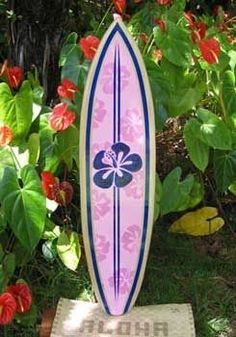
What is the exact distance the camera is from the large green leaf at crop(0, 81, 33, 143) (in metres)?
2.48

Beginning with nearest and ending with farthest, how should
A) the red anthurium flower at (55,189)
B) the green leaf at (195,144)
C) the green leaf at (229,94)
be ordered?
the red anthurium flower at (55,189) → the green leaf at (195,144) → the green leaf at (229,94)

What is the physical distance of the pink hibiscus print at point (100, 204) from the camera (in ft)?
8.01

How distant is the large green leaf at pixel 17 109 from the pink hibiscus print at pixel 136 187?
371 millimetres

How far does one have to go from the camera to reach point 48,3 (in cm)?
295

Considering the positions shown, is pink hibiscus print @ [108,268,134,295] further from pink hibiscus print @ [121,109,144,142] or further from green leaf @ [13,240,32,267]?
pink hibiscus print @ [121,109,144,142]

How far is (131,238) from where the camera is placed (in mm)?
2479

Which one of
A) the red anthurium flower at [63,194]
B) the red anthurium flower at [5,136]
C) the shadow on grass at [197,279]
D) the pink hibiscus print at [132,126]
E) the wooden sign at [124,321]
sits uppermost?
the red anthurium flower at [5,136]

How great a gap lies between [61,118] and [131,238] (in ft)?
1.41

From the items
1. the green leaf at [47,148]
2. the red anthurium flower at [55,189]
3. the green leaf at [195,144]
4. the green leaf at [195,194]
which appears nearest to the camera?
the red anthurium flower at [55,189]

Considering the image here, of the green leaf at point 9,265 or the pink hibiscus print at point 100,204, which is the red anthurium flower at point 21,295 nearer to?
the green leaf at point 9,265

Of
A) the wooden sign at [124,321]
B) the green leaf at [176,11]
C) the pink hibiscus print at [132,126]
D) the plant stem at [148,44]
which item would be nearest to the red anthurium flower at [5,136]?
the pink hibiscus print at [132,126]

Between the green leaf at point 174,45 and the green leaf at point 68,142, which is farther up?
the green leaf at point 174,45

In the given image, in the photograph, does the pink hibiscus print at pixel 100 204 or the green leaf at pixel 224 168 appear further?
the green leaf at pixel 224 168

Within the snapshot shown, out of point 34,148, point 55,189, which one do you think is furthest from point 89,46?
point 55,189
